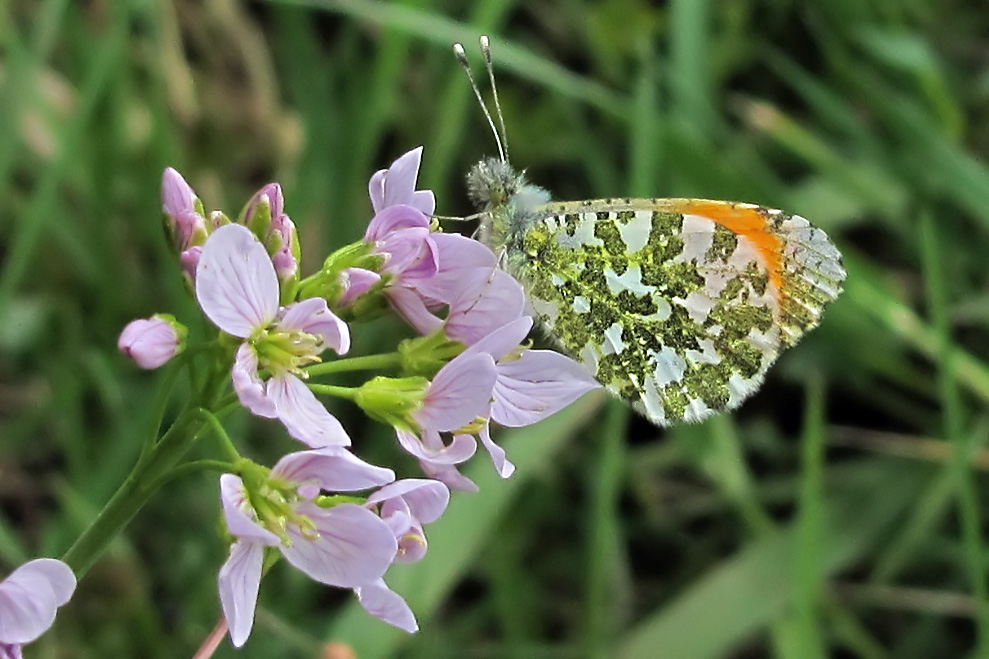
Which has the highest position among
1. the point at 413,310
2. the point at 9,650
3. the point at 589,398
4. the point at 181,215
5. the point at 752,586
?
the point at 181,215

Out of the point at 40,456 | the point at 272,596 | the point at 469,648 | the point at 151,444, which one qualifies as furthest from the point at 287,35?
the point at 151,444

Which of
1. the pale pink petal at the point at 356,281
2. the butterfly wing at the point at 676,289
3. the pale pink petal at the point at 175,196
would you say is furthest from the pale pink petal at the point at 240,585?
the butterfly wing at the point at 676,289

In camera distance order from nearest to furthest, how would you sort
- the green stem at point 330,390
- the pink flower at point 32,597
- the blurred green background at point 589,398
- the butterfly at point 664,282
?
the pink flower at point 32,597, the green stem at point 330,390, the butterfly at point 664,282, the blurred green background at point 589,398

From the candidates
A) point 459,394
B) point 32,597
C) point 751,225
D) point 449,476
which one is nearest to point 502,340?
point 459,394

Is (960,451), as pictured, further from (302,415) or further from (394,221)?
(302,415)

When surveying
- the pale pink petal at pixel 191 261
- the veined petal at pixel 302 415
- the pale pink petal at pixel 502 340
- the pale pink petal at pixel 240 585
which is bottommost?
the pale pink petal at pixel 240 585

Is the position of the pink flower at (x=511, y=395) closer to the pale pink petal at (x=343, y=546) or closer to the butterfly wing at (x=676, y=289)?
the pale pink petal at (x=343, y=546)
